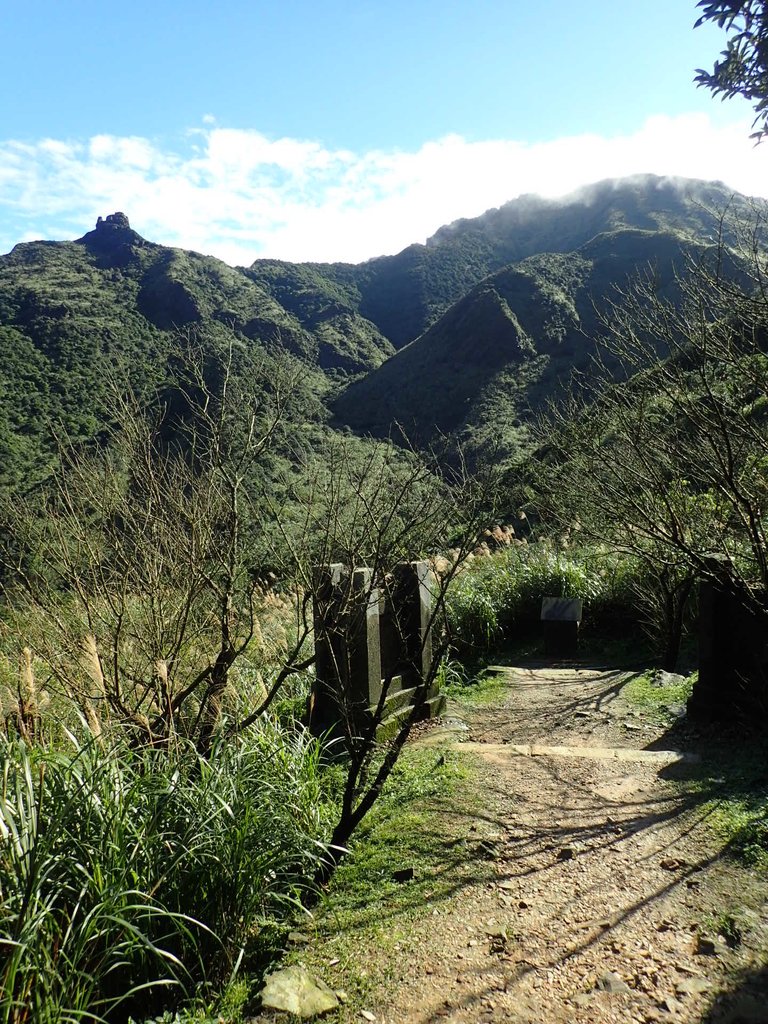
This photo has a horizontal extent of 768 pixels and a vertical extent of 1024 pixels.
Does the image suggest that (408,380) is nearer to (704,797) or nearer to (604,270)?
(604,270)

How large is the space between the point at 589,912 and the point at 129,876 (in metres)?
1.84

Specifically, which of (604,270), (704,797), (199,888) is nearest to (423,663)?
(704,797)

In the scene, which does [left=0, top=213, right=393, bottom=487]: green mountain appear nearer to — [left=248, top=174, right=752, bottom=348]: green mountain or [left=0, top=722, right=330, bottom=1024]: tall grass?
[left=248, top=174, right=752, bottom=348]: green mountain

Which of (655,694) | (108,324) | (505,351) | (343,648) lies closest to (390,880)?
(343,648)

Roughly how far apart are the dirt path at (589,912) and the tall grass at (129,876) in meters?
0.69

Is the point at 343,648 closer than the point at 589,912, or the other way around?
the point at 589,912

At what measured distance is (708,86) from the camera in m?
3.75

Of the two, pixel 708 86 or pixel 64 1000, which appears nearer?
pixel 64 1000

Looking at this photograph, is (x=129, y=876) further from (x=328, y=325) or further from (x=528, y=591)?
(x=328, y=325)

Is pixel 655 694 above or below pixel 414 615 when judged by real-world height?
below

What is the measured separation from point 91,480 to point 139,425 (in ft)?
2.01

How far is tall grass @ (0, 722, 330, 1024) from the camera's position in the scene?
92.5 inches

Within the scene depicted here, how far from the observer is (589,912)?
3111 millimetres

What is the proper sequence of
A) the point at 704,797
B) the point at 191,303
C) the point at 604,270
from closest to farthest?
the point at 704,797
the point at 191,303
the point at 604,270
